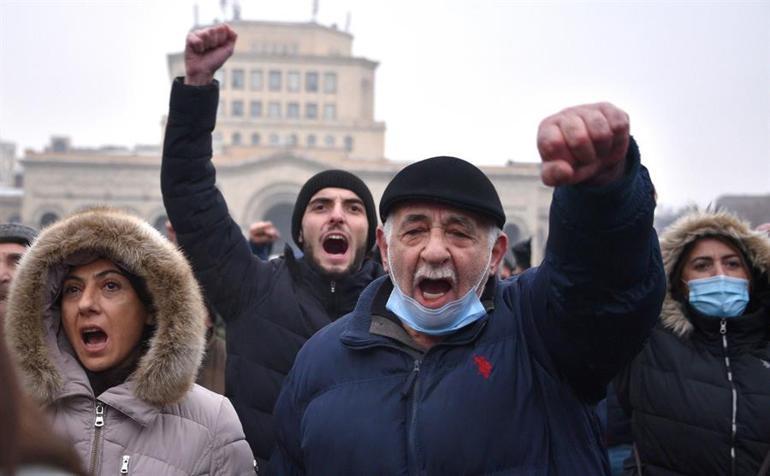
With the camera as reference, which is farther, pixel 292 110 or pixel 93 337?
pixel 292 110

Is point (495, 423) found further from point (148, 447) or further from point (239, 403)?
point (239, 403)

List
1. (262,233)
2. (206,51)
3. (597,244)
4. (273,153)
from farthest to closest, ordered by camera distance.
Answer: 1. (273,153)
2. (262,233)
3. (206,51)
4. (597,244)

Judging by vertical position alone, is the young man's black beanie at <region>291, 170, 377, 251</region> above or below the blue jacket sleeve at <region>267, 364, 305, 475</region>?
above

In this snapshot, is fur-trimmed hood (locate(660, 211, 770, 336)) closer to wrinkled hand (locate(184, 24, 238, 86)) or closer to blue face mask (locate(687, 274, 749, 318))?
blue face mask (locate(687, 274, 749, 318))

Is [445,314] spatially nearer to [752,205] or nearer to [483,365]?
[483,365]

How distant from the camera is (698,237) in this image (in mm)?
3932

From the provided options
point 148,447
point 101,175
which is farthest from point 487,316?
point 101,175

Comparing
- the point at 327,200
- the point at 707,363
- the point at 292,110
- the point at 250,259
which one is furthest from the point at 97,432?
the point at 292,110

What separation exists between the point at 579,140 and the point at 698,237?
101 inches

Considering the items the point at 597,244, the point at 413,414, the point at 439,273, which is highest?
the point at 597,244

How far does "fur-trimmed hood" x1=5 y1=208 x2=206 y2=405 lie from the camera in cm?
259

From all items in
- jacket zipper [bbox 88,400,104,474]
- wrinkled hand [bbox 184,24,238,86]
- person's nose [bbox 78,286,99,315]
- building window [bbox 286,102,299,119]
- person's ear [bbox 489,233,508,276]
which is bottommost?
jacket zipper [bbox 88,400,104,474]

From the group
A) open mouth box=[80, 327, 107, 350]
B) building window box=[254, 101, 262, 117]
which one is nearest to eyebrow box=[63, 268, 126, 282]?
open mouth box=[80, 327, 107, 350]

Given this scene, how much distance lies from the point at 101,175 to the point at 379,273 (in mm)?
53984
